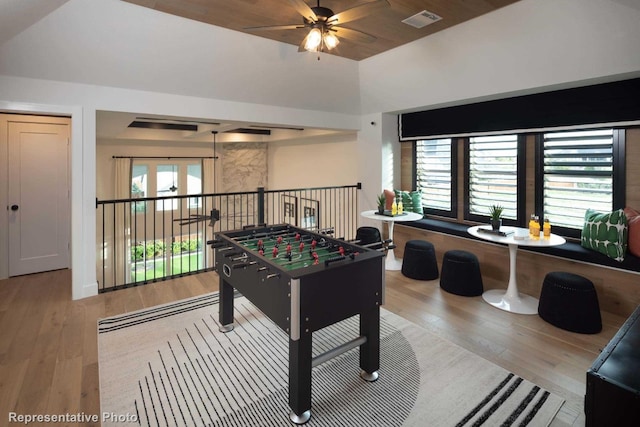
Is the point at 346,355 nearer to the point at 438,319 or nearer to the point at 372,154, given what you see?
the point at 438,319

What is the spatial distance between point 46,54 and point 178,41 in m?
1.16

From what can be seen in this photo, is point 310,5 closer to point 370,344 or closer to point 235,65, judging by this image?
point 235,65

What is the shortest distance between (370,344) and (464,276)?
75.6 inches

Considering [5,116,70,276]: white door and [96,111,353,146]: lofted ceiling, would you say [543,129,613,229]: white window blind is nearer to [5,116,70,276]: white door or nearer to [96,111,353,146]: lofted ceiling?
[96,111,353,146]: lofted ceiling

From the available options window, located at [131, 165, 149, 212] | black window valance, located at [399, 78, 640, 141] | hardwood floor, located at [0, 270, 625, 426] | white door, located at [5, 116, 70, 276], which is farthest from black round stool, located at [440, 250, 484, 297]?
window, located at [131, 165, 149, 212]

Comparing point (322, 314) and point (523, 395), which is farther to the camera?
point (523, 395)

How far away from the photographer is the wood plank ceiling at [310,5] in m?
3.02

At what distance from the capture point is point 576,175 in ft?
12.2

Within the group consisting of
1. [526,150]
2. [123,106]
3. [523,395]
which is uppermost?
[123,106]

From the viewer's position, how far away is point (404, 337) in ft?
9.53

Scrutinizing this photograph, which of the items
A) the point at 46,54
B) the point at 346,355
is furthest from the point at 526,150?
the point at 46,54

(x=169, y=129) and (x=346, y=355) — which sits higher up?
(x=169, y=129)

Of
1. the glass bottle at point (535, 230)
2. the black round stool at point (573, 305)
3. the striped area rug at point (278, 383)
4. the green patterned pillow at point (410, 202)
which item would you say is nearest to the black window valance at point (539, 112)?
the green patterned pillow at point (410, 202)

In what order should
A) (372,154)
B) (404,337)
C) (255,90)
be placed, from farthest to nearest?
(372,154) → (255,90) → (404,337)
